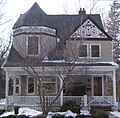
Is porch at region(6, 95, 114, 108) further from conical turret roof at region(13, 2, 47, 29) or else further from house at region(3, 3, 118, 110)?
conical turret roof at region(13, 2, 47, 29)

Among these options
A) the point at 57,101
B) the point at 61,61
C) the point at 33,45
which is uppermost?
the point at 33,45

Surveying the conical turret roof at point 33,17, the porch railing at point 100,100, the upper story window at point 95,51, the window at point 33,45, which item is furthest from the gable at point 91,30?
the window at point 33,45

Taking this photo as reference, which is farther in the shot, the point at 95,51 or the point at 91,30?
the point at 95,51

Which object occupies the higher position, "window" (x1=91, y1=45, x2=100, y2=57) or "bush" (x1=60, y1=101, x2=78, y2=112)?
"window" (x1=91, y1=45, x2=100, y2=57)

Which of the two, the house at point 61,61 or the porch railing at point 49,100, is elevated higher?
the house at point 61,61

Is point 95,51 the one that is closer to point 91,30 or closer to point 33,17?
point 91,30

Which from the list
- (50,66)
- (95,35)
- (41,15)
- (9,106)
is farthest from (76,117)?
(41,15)

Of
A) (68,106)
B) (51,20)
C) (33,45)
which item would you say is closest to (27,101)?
(68,106)

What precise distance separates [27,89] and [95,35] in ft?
23.3

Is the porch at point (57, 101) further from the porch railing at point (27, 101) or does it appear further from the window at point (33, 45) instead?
the window at point (33, 45)

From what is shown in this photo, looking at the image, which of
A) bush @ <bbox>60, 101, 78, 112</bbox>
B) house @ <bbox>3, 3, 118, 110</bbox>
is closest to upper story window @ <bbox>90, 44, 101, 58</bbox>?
house @ <bbox>3, 3, 118, 110</bbox>

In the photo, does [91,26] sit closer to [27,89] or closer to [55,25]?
[55,25]

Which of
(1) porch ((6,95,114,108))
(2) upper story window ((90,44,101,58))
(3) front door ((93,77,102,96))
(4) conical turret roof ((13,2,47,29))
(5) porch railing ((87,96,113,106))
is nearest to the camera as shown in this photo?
(1) porch ((6,95,114,108))

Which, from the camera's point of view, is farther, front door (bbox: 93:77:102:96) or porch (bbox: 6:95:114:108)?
front door (bbox: 93:77:102:96)
